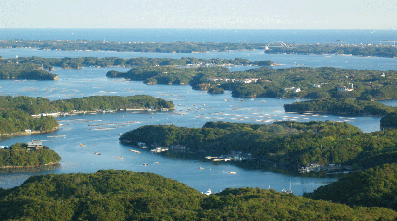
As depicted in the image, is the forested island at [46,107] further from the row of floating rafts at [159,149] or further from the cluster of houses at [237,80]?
the cluster of houses at [237,80]

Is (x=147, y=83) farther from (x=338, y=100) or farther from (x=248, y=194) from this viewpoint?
(x=248, y=194)

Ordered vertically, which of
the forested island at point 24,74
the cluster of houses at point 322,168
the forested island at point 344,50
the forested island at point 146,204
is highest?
the forested island at point 146,204

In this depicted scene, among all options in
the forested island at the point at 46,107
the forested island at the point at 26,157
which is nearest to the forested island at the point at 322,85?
the forested island at the point at 46,107

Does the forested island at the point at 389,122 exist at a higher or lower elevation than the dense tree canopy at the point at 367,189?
lower

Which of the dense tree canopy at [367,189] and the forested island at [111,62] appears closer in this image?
the dense tree canopy at [367,189]

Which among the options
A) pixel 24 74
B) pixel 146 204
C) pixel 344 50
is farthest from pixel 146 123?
pixel 344 50

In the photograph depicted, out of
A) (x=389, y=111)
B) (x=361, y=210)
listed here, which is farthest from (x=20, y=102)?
(x=361, y=210)
